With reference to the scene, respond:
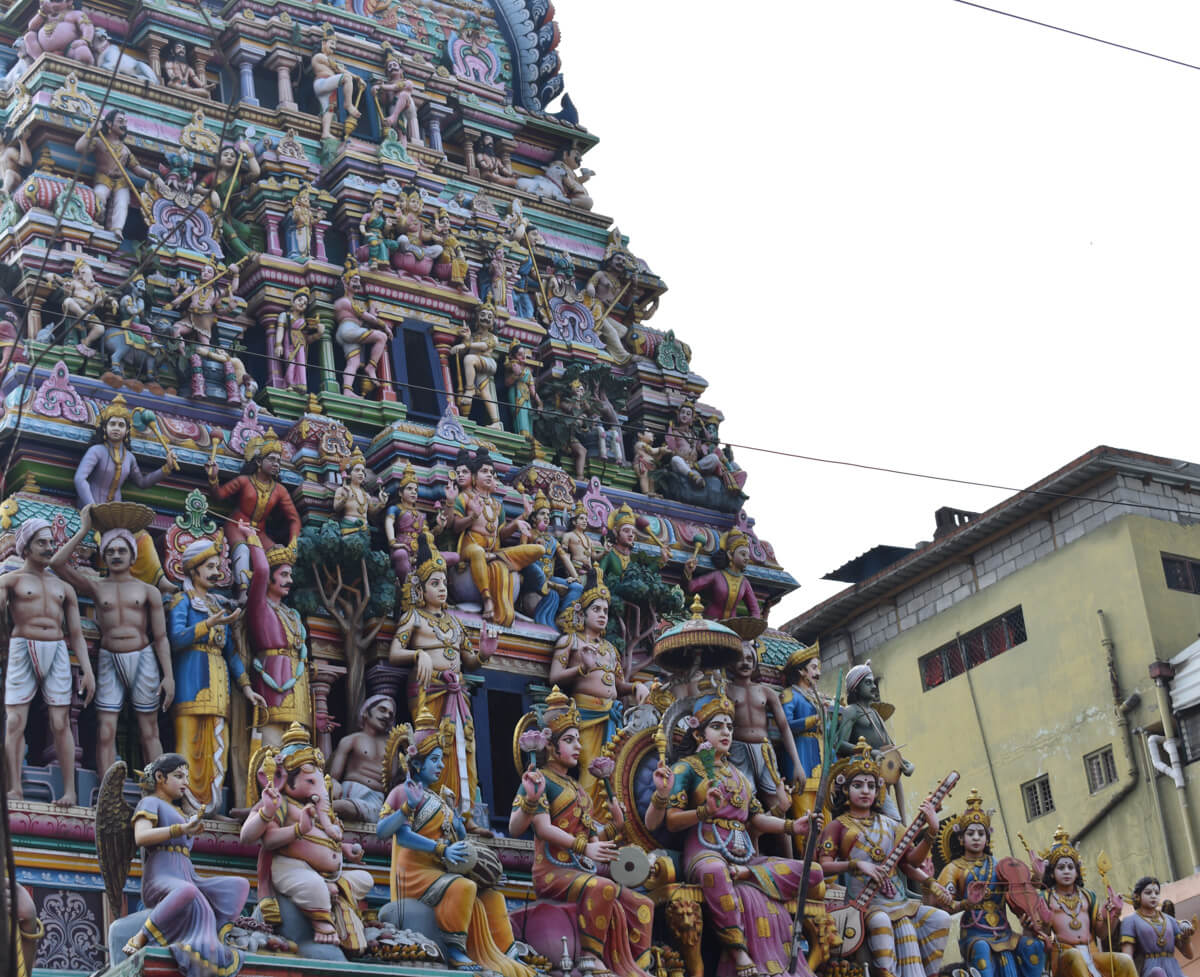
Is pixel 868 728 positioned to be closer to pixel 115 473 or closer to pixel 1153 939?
pixel 1153 939

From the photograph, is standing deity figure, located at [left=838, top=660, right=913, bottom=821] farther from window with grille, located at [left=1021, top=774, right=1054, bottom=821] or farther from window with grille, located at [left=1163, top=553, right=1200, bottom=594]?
window with grille, located at [left=1163, top=553, right=1200, bottom=594]

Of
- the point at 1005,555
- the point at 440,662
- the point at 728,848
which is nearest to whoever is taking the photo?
the point at 728,848

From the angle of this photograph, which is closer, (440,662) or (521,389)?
(440,662)

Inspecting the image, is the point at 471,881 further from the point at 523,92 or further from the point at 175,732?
the point at 523,92

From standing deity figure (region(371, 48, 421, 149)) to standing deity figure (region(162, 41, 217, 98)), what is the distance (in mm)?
2379

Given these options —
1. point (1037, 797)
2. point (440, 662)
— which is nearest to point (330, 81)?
point (440, 662)

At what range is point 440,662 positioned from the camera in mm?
25516

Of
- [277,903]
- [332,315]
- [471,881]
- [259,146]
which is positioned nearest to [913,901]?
[471,881]

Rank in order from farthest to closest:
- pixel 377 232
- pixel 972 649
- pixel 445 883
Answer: pixel 972 649
pixel 377 232
pixel 445 883

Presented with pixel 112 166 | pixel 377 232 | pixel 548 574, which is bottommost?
pixel 548 574

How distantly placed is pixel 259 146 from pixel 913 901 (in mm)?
12133

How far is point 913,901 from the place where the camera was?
2548 cm

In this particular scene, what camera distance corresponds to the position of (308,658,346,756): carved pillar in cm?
2502

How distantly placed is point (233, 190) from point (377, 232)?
1.82m
